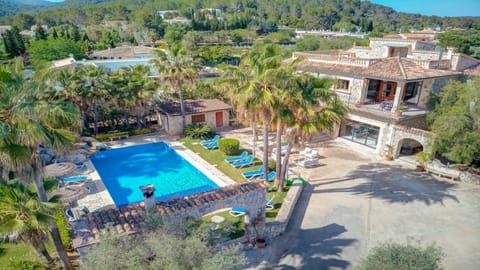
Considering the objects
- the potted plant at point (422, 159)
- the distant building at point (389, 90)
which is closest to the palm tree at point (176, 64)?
the distant building at point (389, 90)

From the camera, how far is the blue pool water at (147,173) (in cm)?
2002

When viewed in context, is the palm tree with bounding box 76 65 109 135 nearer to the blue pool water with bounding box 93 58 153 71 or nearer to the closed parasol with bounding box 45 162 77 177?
the closed parasol with bounding box 45 162 77 177

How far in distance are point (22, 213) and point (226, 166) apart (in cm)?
1464

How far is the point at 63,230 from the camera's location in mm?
13875

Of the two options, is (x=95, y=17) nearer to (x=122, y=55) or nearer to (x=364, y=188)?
(x=122, y=55)

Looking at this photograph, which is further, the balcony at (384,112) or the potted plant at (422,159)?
the balcony at (384,112)

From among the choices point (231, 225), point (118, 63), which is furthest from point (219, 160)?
point (118, 63)

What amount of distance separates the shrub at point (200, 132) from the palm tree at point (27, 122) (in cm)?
1848

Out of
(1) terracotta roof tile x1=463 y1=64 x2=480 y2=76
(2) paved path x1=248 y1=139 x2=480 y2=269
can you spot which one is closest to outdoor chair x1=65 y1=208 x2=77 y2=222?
(2) paved path x1=248 y1=139 x2=480 y2=269

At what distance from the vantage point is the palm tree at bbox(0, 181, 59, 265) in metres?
8.58

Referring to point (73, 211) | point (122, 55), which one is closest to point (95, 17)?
point (122, 55)

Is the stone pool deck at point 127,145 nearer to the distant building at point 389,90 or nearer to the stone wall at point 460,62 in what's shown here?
the distant building at point 389,90

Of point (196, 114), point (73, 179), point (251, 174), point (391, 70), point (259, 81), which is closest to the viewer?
point (259, 81)

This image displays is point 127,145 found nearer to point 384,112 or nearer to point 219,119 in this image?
point 219,119
